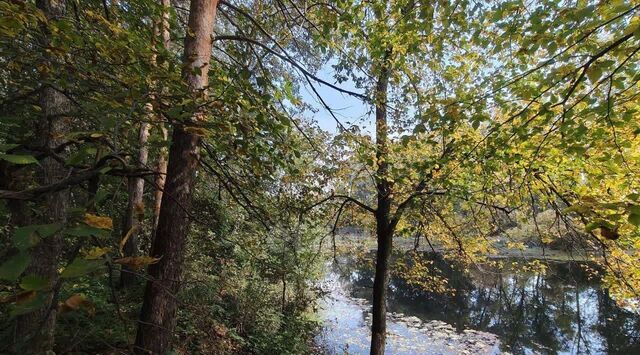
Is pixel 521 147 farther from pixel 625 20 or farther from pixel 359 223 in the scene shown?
pixel 359 223

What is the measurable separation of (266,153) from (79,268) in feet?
9.11

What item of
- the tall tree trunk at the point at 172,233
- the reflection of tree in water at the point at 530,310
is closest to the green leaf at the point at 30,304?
the tall tree trunk at the point at 172,233

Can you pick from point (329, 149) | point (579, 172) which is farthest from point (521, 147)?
point (329, 149)

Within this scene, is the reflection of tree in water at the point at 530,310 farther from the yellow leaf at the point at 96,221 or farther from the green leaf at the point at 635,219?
the yellow leaf at the point at 96,221

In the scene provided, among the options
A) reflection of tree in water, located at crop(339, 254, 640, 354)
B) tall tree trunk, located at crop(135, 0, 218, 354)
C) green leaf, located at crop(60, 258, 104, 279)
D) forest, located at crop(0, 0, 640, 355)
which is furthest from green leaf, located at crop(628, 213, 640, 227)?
reflection of tree in water, located at crop(339, 254, 640, 354)

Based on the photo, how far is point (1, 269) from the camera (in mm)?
742

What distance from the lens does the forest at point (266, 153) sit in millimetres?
1736

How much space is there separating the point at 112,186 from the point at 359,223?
19.4 ft

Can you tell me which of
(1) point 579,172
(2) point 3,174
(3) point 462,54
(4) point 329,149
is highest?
(3) point 462,54

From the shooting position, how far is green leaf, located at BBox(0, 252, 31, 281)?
2.41ft

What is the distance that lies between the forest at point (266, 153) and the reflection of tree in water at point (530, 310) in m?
0.46

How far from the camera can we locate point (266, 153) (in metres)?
3.52

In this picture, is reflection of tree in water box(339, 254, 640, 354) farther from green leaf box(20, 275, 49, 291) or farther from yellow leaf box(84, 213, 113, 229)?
green leaf box(20, 275, 49, 291)

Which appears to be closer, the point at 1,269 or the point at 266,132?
the point at 1,269
